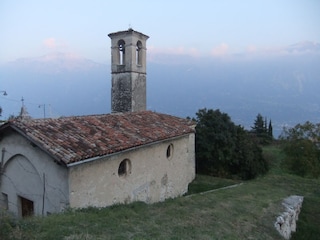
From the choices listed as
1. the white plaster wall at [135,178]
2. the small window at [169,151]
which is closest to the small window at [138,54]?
the white plaster wall at [135,178]

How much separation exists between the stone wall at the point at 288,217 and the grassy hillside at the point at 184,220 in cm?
23

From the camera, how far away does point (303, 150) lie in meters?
19.3

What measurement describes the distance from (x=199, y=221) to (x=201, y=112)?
16397 millimetres

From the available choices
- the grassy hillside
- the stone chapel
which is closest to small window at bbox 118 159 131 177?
the stone chapel

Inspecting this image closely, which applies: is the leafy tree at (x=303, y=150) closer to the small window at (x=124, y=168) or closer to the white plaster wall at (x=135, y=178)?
the white plaster wall at (x=135, y=178)

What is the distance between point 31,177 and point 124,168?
342 centimetres

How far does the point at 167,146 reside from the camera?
45.4 ft

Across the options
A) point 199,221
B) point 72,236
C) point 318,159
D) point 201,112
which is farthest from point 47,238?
point 318,159

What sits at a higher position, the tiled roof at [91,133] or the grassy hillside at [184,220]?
the tiled roof at [91,133]

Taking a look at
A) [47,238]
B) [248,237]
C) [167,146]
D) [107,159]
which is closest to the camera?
[47,238]

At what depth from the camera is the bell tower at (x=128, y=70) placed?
1695cm

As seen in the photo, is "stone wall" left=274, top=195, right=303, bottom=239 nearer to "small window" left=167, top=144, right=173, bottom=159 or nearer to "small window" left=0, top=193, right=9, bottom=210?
"small window" left=167, top=144, right=173, bottom=159

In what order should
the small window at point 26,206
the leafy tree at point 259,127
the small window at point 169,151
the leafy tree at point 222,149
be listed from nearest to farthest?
1. the small window at point 26,206
2. the small window at point 169,151
3. the leafy tree at point 222,149
4. the leafy tree at point 259,127

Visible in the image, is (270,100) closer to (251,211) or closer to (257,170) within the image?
(257,170)
